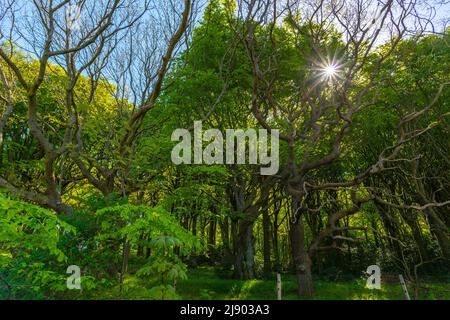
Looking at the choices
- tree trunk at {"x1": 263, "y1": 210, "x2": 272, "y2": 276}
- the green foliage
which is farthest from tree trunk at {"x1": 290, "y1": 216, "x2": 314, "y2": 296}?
the green foliage

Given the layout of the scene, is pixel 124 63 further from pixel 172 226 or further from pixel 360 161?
pixel 360 161

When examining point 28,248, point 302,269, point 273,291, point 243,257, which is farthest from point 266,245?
point 28,248

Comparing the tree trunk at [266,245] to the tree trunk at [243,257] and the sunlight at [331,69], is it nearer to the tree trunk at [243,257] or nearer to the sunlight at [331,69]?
the tree trunk at [243,257]

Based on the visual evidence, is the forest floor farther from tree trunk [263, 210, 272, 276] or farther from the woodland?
tree trunk [263, 210, 272, 276]

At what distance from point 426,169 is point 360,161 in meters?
2.90

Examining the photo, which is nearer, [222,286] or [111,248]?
[111,248]

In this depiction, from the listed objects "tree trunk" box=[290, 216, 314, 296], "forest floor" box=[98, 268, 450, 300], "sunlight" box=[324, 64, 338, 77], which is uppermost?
"sunlight" box=[324, 64, 338, 77]

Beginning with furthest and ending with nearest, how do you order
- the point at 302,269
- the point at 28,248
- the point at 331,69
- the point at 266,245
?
the point at 266,245 < the point at 331,69 < the point at 302,269 < the point at 28,248

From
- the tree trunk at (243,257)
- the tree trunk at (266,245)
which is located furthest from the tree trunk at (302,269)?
the tree trunk at (266,245)

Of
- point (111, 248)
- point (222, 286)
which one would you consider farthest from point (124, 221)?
point (222, 286)

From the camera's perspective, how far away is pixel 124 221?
4.56 m

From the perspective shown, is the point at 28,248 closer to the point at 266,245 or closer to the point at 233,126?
the point at 233,126

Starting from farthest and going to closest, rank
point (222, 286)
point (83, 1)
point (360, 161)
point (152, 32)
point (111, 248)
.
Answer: point (360, 161) < point (222, 286) < point (152, 32) < point (83, 1) < point (111, 248)

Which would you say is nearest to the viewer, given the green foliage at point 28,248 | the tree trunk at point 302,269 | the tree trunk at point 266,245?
the green foliage at point 28,248
